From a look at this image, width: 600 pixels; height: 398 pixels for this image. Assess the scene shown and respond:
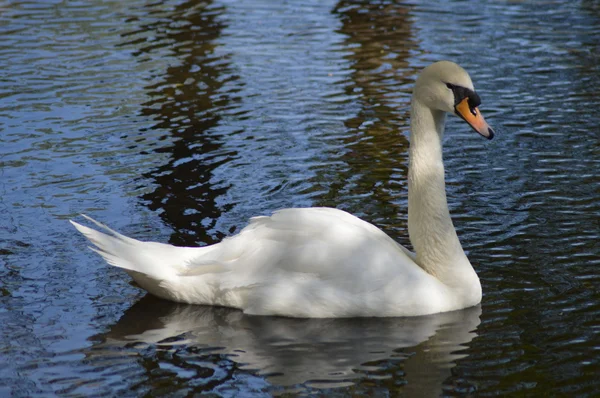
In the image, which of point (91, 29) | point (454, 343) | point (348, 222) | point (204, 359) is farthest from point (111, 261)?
point (91, 29)

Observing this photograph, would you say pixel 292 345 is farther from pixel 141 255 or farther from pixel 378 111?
pixel 378 111

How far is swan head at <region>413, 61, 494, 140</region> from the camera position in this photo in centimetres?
707

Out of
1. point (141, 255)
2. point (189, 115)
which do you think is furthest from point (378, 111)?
point (141, 255)

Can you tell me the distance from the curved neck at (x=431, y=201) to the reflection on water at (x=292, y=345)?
382 millimetres

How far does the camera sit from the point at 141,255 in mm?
7059

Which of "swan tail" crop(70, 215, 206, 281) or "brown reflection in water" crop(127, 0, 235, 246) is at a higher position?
"swan tail" crop(70, 215, 206, 281)

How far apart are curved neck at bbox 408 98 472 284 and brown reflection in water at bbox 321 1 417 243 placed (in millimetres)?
1177

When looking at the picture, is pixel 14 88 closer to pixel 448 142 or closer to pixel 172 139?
pixel 172 139

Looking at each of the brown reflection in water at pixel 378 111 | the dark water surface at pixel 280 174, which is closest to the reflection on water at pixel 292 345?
the dark water surface at pixel 280 174

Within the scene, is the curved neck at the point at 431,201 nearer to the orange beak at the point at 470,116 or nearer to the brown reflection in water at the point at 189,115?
the orange beak at the point at 470,116

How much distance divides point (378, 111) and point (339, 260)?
564cm

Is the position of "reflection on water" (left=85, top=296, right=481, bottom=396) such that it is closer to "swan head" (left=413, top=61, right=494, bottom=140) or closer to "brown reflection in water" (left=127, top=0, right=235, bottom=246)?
"swan head" (left=413, top=61, right=494, bottom=140)

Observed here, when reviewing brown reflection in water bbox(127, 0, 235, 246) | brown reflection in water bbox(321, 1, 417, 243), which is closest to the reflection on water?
brown reflection in water bbox(127, 0, 235, 246)

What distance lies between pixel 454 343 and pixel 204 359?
1.61 meters
